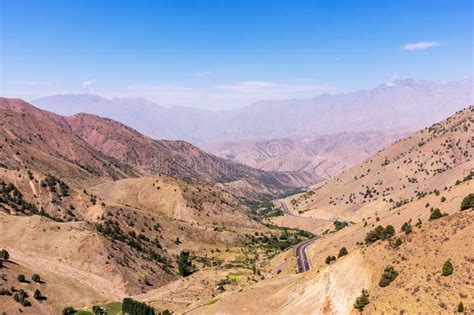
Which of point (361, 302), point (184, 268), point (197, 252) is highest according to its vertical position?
point (361, 302)

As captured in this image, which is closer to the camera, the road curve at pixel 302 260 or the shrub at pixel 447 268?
the shrub at pixel 447 268

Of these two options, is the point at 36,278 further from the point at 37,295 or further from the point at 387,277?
the point at 387,277

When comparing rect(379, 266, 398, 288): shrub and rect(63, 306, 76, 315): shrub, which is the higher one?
rect(379, 266, 398, 288): shrub

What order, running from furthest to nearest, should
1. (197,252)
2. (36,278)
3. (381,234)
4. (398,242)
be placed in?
(197,252) < (36,278) < (381,234) < (398,242)

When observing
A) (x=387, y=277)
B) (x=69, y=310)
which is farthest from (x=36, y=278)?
(x=387, y=277)

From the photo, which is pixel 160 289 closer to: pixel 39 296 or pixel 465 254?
pixel 39 296

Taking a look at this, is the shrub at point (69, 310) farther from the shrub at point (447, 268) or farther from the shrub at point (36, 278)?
the shrub at point (447, 268)

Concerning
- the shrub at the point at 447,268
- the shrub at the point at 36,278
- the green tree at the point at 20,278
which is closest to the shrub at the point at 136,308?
the shrub at the point at 36,278

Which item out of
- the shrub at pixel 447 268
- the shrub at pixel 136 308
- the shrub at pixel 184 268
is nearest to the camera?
the shrub at pixel 447 268

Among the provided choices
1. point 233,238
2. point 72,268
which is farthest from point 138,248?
point 233,238

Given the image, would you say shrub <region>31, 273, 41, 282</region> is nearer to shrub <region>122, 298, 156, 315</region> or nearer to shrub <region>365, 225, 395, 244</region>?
shrub <region>122, 298, 156, 315</region>

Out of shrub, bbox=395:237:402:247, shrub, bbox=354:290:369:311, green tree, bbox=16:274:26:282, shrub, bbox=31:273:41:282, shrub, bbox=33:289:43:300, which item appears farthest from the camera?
shrub, bbox=31:273:41:282

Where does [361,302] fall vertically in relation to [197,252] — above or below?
above

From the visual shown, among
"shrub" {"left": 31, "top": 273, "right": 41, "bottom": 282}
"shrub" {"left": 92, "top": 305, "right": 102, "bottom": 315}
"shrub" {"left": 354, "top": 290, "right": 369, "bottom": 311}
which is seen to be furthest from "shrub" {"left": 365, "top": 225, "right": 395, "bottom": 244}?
"shrub" {"left": 31, "top": 273, "right": 41, "bottom": 282}
